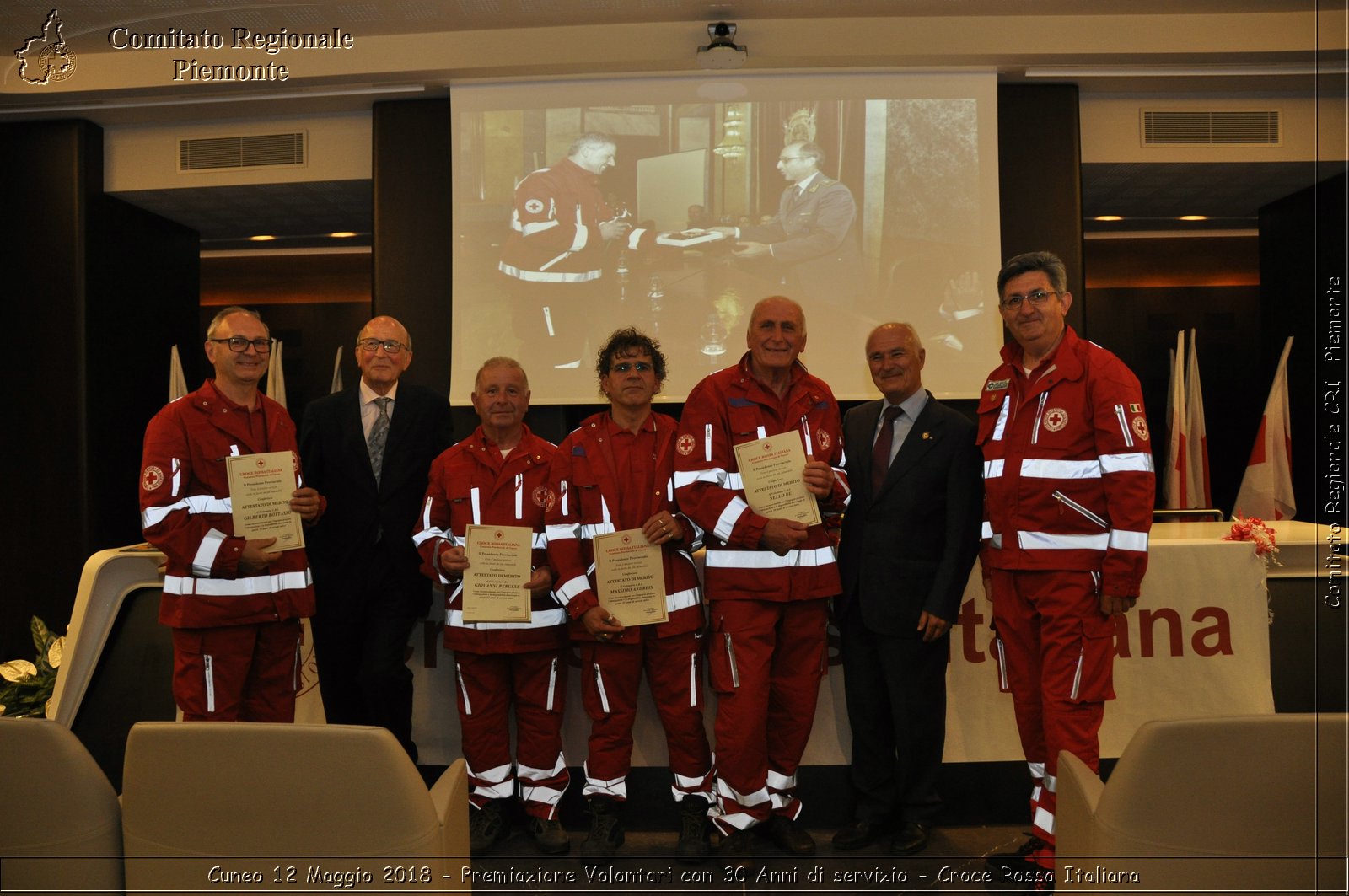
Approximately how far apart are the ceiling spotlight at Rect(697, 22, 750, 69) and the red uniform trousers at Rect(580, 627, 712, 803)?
4.13 metres

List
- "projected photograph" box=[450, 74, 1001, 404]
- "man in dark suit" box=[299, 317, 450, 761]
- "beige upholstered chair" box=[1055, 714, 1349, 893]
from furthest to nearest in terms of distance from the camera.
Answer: "projected photograph" box=[450, 74, 1001, 404]
"man in dark suit" box=[299, 317, 450, 761]
"beige upholstered chair" box=[1055, 714, 1349, 893]

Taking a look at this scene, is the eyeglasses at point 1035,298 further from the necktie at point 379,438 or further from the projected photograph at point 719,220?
the projected photograph at point 719,220

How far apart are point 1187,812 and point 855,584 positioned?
1772 millimetres

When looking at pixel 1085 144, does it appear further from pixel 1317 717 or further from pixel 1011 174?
pixel 1317 717

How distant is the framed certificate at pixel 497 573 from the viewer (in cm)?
318

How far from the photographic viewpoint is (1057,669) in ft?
9.42

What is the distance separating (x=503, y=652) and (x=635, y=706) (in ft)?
1.67

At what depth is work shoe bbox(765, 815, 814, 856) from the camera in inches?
126

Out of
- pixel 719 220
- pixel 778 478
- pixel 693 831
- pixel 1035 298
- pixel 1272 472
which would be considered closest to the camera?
pixel 1035 298

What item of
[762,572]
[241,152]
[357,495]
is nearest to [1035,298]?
[762,572]

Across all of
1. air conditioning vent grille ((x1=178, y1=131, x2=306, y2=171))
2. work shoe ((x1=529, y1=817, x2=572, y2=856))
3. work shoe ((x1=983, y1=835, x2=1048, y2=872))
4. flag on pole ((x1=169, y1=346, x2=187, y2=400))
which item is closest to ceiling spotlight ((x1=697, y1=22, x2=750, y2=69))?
air conditioning vent grille ((x1=178, y1=131, x2=306, y2=171))

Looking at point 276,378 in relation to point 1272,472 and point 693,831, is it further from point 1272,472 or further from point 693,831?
point 1272,472

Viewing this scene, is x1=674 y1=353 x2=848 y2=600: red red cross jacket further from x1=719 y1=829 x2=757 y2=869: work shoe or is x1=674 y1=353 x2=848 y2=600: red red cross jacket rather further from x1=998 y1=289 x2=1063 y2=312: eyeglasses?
x1=719 y1=829 x2=757 y2=869: work shoe

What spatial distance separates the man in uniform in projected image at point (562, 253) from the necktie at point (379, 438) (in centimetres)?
291
